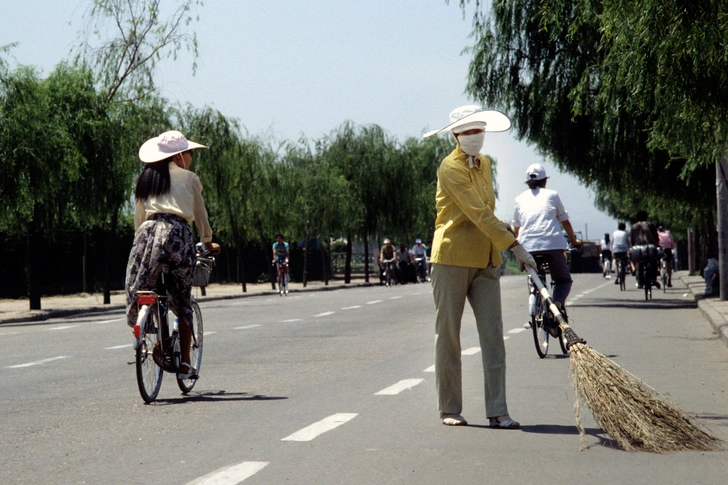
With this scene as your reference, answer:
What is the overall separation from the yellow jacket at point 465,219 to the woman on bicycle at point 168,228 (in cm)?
210

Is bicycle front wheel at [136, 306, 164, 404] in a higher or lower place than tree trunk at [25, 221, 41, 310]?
lower

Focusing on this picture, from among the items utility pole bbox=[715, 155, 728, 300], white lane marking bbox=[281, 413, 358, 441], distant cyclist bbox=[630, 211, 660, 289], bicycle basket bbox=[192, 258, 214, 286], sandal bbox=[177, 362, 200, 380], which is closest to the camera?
white lane marking bbox=[281, 413, 358, 441]

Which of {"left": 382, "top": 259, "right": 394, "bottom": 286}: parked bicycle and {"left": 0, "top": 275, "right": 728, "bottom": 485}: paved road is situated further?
{"left": 382, "top": 259, "right": 394, "bottom": 286}: parked bicycle

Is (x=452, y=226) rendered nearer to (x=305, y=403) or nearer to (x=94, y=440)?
(x=305, y=403)

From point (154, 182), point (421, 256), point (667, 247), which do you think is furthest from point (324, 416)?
point (421, 256)

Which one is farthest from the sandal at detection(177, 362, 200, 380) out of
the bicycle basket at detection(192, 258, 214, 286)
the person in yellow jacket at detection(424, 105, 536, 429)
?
the person in yellow jacket at detection(424, 105, 536, 429)

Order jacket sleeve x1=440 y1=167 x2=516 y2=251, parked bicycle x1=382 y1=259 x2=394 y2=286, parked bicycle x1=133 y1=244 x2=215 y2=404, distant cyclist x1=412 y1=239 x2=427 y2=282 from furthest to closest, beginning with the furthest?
distant cyclist x1=412 y1=239 x2=427 y2=282 < parked bicycle x1=382 y1=259 x2=394 y2=286 < parked bicycle x1=133 y1=244 x2=215 y2=404 < jacket sleeve x1=440 y1=167 x2=516 y2=251

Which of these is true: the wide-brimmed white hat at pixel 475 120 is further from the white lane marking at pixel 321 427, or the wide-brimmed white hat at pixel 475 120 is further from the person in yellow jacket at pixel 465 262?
the white lane marking at pixel 321 427

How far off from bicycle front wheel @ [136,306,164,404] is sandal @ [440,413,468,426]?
2339 millimetres

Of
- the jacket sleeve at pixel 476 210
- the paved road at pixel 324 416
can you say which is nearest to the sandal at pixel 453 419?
the paved road at pixel 324 416

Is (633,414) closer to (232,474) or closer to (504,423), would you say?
(504,423)

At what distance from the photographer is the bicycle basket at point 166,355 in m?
8.27

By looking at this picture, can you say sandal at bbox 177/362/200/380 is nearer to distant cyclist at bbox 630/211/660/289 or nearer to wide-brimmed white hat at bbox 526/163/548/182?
wide-brimmed white hat at bbox 526/163/548/182

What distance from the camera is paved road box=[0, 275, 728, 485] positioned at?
220 inches
